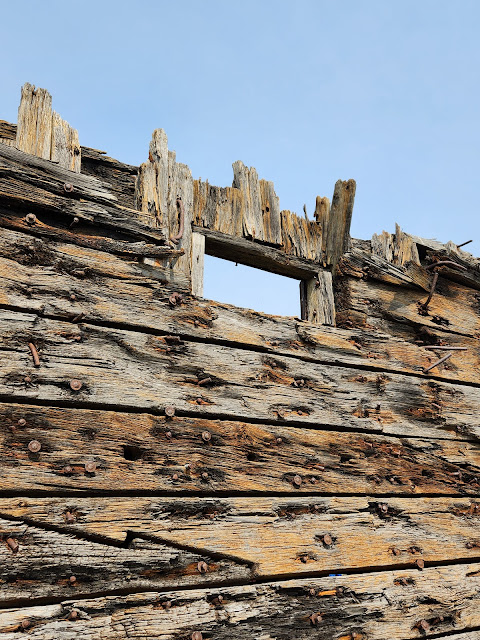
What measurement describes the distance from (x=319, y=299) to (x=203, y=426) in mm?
1494

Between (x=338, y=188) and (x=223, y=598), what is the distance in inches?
120

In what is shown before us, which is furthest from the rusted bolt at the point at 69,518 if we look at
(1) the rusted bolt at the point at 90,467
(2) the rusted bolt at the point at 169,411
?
(2) the rusted bolt at the point at 169,411

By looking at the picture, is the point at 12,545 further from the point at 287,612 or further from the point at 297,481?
the point at 297,481

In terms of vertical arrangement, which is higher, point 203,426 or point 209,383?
point 209,383

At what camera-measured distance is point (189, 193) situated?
380cm

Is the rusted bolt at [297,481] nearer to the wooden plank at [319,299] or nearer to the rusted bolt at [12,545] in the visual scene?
the wooden plank at [319,299]

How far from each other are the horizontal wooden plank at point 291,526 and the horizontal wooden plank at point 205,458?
2.9 inches

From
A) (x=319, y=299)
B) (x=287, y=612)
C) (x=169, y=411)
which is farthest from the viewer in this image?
(x=319, y=299)

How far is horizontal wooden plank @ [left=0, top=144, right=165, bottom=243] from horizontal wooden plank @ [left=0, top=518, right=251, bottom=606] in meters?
1.65

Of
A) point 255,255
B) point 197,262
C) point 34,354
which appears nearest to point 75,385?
point 34,354

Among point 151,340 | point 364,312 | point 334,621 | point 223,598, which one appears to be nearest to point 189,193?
point 151,340

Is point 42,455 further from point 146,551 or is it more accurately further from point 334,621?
point 334,621

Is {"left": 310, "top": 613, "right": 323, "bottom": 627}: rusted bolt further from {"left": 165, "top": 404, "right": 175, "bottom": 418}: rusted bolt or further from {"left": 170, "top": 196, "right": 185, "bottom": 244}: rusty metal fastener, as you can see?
{"left": 170, "top": 196, "right": 185, "bottom": 244}: rusty metal fastener

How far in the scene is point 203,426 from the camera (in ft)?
10.00
